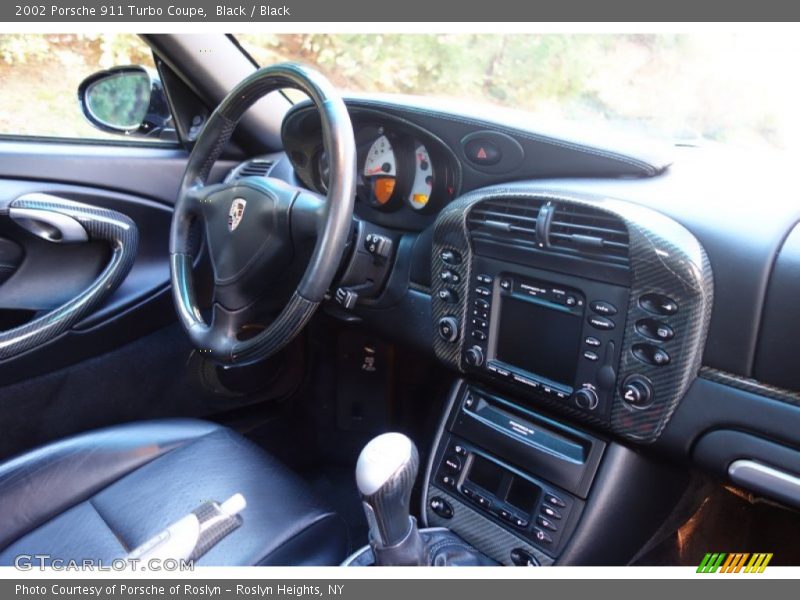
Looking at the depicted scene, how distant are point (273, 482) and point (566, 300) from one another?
0.70m

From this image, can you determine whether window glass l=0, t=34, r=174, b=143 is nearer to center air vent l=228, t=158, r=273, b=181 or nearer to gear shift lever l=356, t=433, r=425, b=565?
center air vent l=228, t=158, r=273, b=181

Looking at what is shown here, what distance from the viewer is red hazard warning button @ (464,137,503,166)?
4.42 feet

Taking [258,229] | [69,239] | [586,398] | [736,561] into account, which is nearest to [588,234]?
[586,398]

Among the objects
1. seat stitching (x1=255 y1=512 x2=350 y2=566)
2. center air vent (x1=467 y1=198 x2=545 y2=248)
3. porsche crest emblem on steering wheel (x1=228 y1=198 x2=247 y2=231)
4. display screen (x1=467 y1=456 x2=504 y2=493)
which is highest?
center air vent (x1=467 y1=198 x2=545 y2=248)

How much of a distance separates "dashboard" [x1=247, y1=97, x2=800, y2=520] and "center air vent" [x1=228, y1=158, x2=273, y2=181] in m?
0.30

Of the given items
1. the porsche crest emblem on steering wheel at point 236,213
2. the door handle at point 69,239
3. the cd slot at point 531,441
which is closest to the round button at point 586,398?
the cd slot at point 531,441

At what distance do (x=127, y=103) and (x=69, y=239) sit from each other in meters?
0.59

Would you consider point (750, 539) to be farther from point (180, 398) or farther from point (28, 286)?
point (28, 286)

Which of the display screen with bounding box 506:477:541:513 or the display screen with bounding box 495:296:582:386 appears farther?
the display screen with bounding box 506:477:541:513

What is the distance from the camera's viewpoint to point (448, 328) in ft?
4.70

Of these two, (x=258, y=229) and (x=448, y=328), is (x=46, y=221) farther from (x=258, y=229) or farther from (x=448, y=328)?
(x=448, y=328)

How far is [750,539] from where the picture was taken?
151cm

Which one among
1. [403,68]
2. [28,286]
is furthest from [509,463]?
[403,68]

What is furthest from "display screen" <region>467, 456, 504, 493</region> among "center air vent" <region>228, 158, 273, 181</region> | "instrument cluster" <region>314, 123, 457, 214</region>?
"center air vent" <region>228, 158, 273, 181</region>
